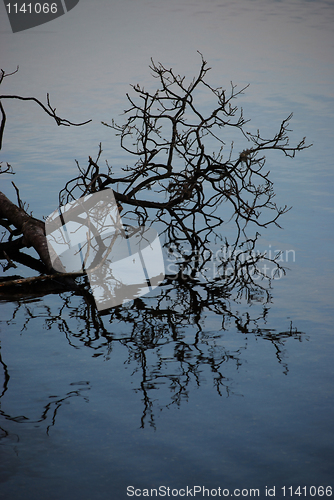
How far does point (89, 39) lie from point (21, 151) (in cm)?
987

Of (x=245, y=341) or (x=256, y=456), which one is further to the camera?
(x=245, y=341)

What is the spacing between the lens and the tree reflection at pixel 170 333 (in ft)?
11.2

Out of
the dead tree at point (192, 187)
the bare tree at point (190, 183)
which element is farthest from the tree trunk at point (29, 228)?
the bare tree at point (190, 183)

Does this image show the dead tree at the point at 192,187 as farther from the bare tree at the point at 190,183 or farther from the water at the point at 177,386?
the water at the point at 177,386

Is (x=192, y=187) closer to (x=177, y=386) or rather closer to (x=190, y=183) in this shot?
(x=190, y=183)

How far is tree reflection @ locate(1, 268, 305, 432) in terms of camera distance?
3422mm

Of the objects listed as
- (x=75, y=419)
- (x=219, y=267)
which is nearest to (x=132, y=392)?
(x=75, y=419)

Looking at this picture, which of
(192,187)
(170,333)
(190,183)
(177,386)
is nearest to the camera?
(177,386)

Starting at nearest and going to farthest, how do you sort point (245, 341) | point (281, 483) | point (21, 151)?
1. point (281, 483)
2. point (245, 341)
3. point (21, 151)

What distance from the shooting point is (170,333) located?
4207 millimetres

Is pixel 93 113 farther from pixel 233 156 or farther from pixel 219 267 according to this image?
pixel 219 267

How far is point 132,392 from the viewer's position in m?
3.38

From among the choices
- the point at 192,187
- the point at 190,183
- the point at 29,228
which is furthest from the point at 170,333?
the point at 29,228

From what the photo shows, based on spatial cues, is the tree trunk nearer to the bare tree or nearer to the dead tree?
the dead tree
